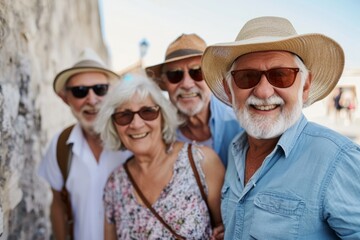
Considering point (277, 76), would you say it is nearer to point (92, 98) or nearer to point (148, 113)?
point (148, 113)

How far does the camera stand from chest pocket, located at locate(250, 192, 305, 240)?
1.09 metres

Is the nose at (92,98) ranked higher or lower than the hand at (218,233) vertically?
higher

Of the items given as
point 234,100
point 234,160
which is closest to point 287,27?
point 234,100

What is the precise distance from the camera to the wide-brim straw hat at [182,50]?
2088 millimetres

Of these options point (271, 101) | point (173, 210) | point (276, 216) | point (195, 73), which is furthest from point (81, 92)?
point (276, 216)

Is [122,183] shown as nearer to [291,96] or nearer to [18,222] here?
[18,222]

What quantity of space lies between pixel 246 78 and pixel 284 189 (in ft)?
1.57

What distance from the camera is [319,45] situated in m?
1.32

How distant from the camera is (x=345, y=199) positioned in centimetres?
102

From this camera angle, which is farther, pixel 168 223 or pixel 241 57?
pixel 168 223

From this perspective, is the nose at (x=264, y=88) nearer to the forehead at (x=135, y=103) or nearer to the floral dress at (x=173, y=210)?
the floral dress at (x=173, y=210)

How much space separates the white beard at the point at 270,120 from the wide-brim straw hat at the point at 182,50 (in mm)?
836

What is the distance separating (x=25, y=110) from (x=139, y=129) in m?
1.03

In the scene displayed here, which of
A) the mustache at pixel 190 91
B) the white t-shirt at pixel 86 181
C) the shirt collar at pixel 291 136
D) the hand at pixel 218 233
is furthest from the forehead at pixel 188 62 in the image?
the hand at pixel 218 233
